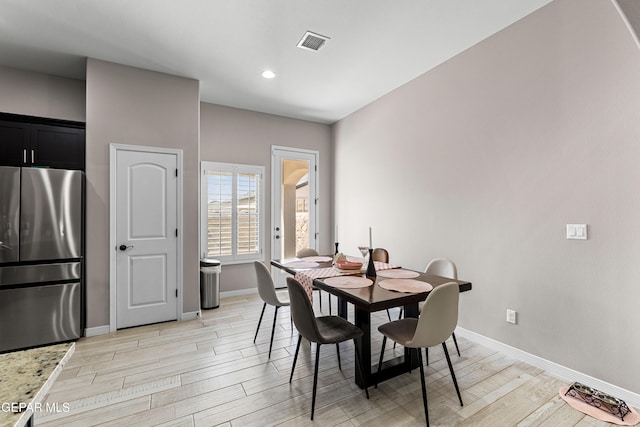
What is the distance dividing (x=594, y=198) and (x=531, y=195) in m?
0.43

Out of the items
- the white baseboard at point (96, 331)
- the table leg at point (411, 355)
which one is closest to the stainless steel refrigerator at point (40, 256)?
the white baseboard at point (96, 331)

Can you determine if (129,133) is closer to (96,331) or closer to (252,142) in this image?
(252,142)

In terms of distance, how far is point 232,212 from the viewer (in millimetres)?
4676

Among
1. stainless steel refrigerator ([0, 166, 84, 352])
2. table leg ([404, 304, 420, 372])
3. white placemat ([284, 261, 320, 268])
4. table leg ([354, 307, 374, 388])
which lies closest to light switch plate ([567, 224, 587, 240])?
table leg ([404, 304, 420, 372])

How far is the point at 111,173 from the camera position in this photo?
10.8 ft

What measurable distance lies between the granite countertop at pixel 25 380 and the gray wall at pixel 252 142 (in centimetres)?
379

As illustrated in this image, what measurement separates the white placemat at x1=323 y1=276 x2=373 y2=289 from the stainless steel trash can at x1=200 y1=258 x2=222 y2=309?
7.56 ft

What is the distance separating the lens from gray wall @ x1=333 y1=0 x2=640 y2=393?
6.80 ft

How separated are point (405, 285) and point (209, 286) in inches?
114

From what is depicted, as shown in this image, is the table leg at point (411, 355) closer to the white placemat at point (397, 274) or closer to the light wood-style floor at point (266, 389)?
the light wood-style floor at point (266, 389)

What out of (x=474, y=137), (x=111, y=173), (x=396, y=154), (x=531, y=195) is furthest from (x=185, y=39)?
(x=531, y=195)

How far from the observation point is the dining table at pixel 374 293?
6.20ft

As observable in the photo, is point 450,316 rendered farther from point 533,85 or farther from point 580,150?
point 533,85

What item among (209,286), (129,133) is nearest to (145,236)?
(209,286)
